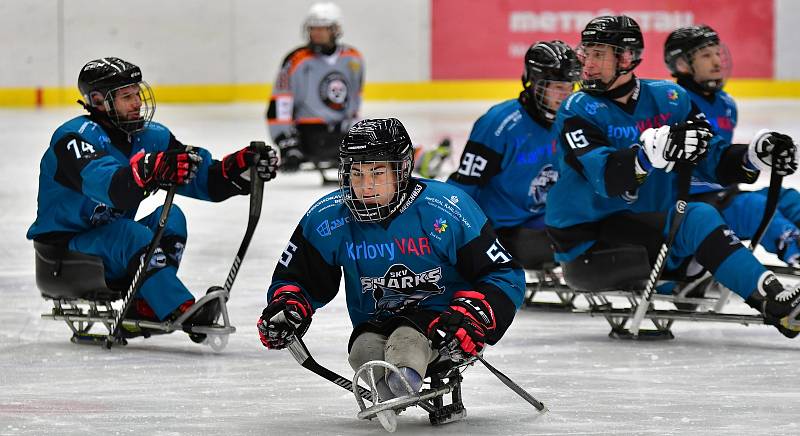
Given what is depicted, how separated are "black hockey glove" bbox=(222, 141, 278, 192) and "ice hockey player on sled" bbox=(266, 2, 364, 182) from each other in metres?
5.61

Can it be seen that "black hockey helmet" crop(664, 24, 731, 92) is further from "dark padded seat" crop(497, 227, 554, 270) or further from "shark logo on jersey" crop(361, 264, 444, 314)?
"shark logo on jersey" crop(361, 264, 444, 314)

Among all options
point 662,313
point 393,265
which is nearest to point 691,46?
point 662,313

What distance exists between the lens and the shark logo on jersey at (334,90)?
10.6m

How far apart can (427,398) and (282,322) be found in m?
0.38

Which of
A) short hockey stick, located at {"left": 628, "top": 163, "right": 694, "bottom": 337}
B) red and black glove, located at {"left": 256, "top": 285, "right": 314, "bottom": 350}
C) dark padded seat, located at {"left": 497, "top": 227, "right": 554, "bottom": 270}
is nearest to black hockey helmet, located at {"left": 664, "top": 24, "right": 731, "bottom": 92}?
dark padded seat, located at {"left": 497, "top": 227, "right": 554, "bottom": 270}

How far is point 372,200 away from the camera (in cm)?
349

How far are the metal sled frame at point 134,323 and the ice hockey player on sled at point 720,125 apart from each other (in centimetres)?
196

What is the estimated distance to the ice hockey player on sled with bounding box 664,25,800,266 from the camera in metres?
5.41

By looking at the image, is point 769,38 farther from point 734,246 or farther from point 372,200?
point 372,200

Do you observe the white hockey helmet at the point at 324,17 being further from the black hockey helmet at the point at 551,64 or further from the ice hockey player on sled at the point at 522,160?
the black hockey helmet at the point at 551,64

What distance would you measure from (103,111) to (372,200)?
1.64 meters

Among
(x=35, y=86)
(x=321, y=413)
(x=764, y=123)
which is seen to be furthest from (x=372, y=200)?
(x=35, y=86)

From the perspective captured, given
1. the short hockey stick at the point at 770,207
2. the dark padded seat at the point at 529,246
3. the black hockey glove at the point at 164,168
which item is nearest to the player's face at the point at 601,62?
the short hockey stick at the point at 770,207

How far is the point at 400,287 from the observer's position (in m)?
3.59
